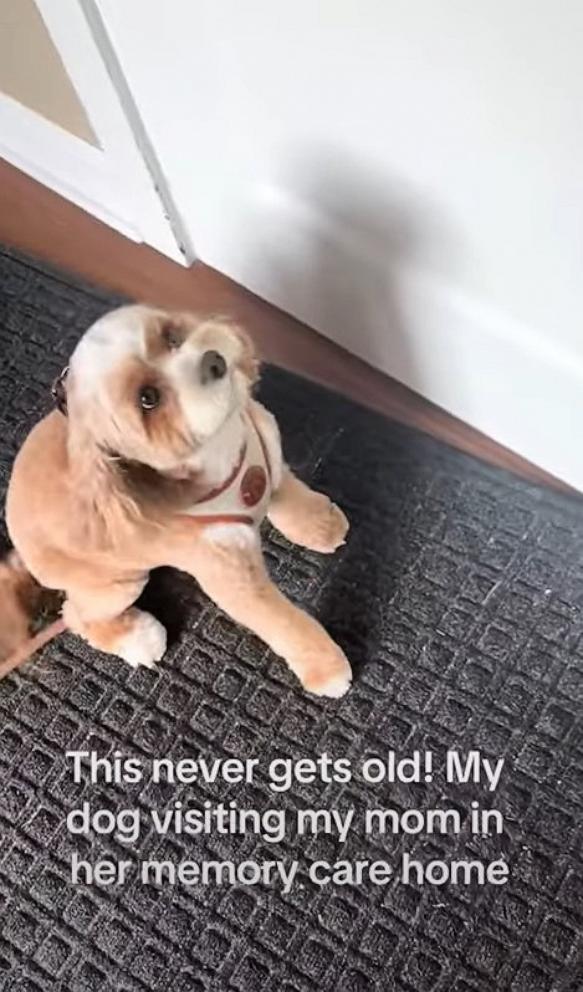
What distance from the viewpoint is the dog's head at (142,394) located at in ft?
2.81

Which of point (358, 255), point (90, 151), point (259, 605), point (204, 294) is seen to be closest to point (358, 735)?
point (259, 605)

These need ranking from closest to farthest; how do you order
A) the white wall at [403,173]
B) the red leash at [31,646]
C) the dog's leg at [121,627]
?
the white wall at [403,173], the dog's leg at [121,627], the red leash at [31,646]

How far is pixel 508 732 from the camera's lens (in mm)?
1124

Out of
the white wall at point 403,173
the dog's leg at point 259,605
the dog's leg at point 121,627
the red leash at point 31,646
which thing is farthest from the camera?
the red leash at point 31,646

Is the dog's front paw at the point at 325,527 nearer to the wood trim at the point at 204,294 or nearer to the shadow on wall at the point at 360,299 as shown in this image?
the shadow on wall at the point at 360,299

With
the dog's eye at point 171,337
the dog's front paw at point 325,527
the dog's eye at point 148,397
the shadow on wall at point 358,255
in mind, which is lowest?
the dog's front paw at point 325,527

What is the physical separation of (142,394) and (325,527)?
0.37 metres

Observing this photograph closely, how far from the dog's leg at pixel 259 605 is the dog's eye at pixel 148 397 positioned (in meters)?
0.15

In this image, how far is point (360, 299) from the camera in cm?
122

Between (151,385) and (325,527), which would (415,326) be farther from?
(151,385)

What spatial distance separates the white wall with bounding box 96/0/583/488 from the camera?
843 mm

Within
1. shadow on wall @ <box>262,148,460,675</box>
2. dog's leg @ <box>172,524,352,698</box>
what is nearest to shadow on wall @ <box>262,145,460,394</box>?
shadow on wall @ <box>262,148,460,675</box>

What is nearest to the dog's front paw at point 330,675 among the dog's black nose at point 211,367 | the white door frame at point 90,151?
the dog's black nose at point 211,367

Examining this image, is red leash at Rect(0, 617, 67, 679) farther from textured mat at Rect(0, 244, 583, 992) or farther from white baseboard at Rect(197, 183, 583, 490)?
white baseboard at Rect(197, 183, 583, 490)
